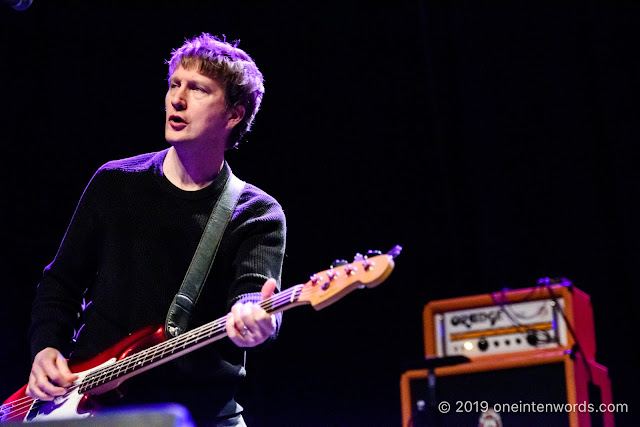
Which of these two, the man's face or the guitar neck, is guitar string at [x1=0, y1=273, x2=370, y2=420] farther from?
the man's face

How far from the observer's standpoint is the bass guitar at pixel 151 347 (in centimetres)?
245

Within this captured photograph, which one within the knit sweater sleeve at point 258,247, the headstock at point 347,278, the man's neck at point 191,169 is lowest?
the headstock at point 347,278

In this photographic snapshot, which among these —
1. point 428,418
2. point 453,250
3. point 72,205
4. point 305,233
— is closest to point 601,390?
point 428,418

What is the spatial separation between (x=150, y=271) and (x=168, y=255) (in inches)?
3.6

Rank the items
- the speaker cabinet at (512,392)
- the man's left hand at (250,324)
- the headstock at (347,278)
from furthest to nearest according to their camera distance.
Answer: the speaker cabinet at (512,392), the man's left hand at (250,324), the headstock at (347,278)

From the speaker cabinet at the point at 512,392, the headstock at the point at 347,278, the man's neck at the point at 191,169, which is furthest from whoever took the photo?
the speaker cabinet at the point at 512,392

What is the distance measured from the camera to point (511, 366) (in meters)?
3.30

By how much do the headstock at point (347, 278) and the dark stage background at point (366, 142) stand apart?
80.1 inches

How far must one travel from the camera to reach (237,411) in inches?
111

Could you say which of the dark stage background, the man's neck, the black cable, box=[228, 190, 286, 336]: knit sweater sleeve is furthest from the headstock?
the dark stage background

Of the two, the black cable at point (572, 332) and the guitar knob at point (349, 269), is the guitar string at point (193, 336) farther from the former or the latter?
the black cable at point (572, 332)

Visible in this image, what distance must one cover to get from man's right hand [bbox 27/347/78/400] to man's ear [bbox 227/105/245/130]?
111 cm

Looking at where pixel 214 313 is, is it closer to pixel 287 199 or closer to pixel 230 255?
pixel 230 255

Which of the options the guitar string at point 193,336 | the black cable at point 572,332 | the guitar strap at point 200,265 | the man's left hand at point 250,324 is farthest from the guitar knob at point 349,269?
the black cable at point 572,332
